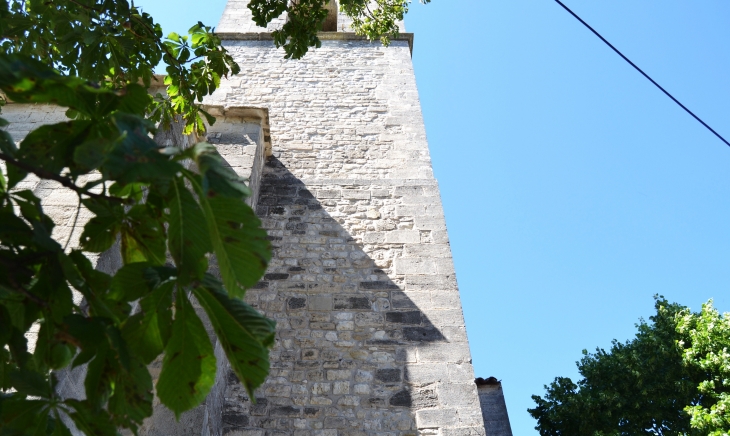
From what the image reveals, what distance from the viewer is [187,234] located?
1065 millimetres

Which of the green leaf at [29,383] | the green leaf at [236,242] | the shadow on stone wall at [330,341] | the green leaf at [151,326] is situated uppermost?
the shadow on stone wall at [330,341]

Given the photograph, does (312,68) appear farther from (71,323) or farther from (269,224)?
(71,323)

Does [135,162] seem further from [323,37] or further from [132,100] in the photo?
[323,37]

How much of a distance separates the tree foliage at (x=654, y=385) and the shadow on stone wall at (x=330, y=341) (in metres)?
7.29

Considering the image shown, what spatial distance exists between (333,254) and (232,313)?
12.4ft

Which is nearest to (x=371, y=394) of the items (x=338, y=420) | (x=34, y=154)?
(x=338, y=420)

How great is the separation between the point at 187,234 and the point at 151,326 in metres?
0.26

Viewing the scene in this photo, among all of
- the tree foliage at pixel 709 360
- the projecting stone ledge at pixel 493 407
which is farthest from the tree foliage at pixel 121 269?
the tree foliage at pixel 709 360

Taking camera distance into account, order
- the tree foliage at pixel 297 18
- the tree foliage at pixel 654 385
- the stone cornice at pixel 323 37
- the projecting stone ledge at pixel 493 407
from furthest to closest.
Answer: the tree foliage at pixel 654 385 < the stone cornice at pixel 323 37 < the projecting stone ledge at pixel 493 407 < the tree foliage at pixel 297 18

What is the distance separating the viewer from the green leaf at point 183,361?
45.4 inches

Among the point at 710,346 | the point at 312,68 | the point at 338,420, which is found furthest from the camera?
the point at 710,346

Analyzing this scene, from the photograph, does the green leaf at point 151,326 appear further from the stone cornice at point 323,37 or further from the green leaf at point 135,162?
the stone cornice at point 323,37

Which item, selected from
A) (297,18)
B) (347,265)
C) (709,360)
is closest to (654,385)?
(709,360)

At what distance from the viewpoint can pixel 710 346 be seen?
1001 centimetres
